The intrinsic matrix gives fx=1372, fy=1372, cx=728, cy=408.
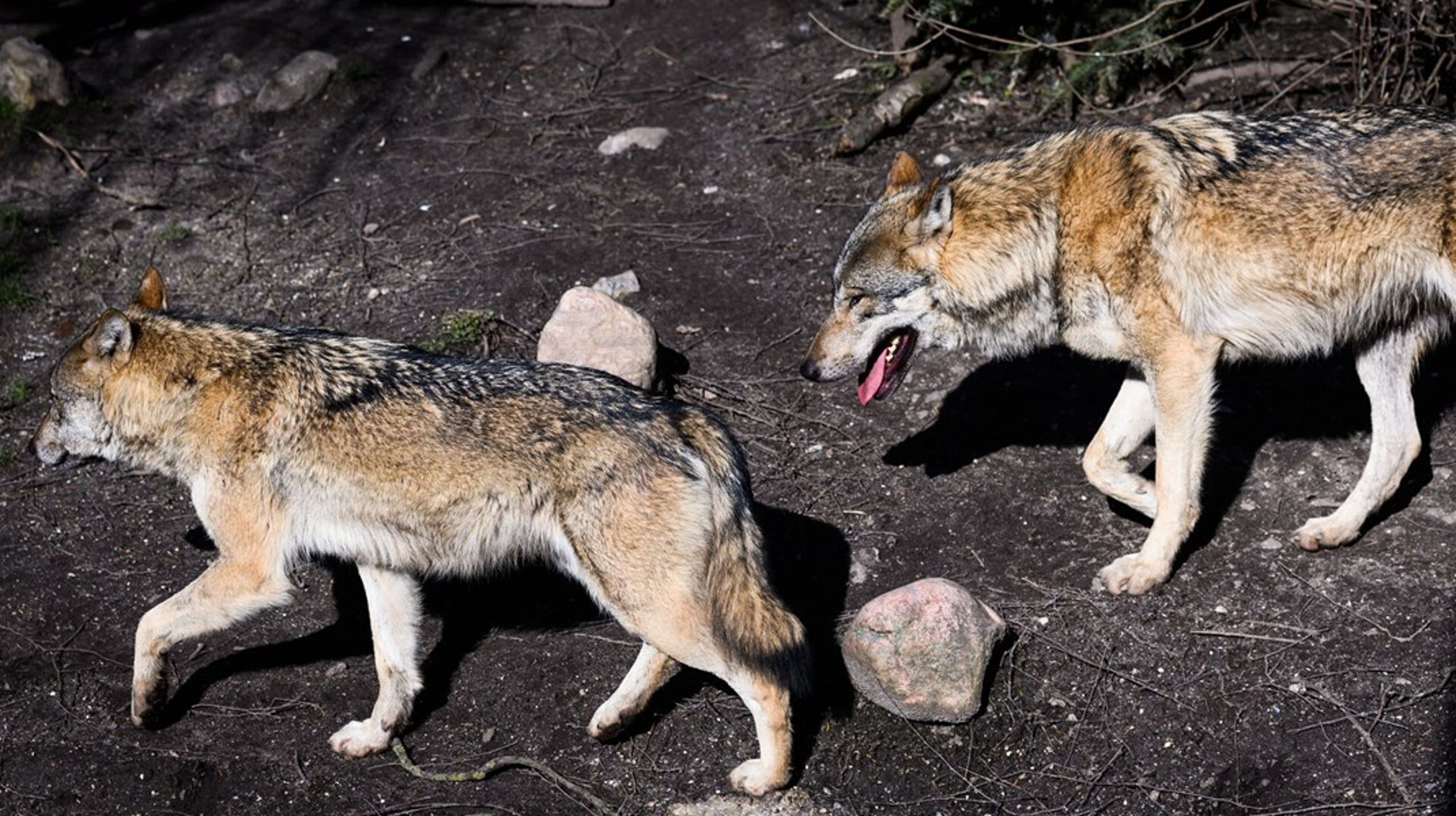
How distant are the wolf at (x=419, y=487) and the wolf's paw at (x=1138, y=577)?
61.6 inches

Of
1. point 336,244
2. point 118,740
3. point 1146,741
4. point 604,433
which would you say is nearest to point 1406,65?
point 1146,741

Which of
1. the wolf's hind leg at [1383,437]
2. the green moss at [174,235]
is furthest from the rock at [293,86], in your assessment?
the wolf's hind leg at [1383,437]

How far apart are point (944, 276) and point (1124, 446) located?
1.10 meters

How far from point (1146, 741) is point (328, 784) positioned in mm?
2965

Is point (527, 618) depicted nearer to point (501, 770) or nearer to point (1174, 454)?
point (501, 770)

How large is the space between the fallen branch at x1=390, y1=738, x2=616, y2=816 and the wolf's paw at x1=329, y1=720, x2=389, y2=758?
0.07m

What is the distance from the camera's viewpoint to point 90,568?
618cm

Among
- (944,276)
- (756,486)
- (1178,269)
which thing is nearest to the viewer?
(1178,269)

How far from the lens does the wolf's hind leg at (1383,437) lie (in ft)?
18.9

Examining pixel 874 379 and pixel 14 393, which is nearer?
pixel 874 379

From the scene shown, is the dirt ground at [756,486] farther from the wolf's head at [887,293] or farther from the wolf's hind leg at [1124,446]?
the wolf's head at [887,293]

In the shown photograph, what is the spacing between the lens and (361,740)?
5.12 meters

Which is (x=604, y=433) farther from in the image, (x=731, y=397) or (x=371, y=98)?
(x=371, y=98)

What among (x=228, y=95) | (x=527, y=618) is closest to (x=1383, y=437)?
(x=527, y=618)
